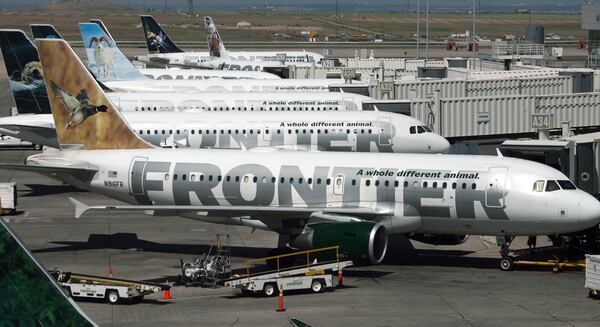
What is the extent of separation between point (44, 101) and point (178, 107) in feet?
28.9

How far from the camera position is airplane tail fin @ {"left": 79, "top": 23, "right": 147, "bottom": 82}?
86750 mm

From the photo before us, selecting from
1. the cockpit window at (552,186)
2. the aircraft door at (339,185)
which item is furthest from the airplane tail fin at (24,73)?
the cockpit window at (552,186)

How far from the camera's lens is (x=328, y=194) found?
38.3 metres

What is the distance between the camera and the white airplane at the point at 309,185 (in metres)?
35.8

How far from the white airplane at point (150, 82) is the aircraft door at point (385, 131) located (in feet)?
54.5

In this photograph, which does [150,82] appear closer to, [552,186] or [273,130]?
[273,130]

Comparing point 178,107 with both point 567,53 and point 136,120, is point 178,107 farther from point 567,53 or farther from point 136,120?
point 567,53

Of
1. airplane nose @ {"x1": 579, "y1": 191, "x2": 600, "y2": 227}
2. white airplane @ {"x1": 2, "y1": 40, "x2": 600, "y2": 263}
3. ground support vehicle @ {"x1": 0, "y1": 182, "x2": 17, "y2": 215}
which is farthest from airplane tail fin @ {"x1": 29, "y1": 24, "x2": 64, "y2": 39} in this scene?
airplane nose @ {"x1": 579, "y1": 191, "x2": 600, "y2": 227}

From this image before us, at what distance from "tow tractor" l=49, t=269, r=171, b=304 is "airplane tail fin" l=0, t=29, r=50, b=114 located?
26934mm

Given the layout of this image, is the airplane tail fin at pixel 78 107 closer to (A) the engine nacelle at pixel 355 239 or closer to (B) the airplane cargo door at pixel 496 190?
(A) the engine nacelle at pixel 355 239

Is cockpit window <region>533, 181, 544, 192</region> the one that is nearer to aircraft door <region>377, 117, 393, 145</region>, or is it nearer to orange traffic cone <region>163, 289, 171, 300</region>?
orange traffic cone <region>163, 289, 171, 300</region>

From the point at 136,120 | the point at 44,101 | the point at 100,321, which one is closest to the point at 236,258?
the point at 100,321

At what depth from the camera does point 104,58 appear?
87812 millimetres

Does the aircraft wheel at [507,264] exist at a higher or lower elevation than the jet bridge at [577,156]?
lower
